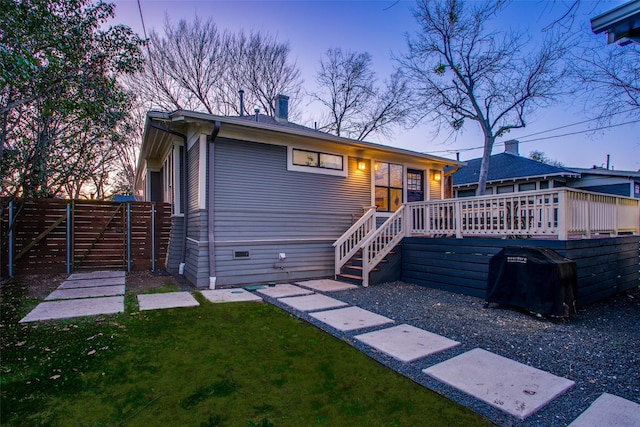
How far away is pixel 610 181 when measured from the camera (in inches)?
526

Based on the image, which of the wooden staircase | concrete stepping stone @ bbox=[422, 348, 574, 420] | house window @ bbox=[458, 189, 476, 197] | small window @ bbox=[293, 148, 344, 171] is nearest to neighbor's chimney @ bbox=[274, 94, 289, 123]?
small window @ bbox=[293, 148, 344, 171]

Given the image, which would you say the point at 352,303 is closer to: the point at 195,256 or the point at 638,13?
the point at 195,256

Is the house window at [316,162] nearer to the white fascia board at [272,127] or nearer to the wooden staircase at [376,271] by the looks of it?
the white fascia board at [272,127]

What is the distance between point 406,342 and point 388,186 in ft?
19.4

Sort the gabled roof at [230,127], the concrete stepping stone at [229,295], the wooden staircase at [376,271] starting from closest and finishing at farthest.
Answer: the concrete stepping stone at [229,295]
the gabled roof at [230,127]
the wooden staircase at [376,271]

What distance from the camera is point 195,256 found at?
622 centimetres

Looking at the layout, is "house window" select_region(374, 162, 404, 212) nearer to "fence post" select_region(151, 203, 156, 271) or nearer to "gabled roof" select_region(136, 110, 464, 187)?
"gabled roof" select_region(136, 110, 464, 187)

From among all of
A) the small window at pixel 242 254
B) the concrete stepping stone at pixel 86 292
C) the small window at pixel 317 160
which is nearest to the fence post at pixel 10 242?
the concrete stepping stone at pixel 86 292

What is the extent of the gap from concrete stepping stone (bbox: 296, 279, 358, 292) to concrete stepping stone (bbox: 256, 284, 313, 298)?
0.28 metres

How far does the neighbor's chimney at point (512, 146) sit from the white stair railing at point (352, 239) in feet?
47.7

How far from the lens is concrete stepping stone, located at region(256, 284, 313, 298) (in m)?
5.45

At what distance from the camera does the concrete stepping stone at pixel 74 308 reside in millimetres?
3852

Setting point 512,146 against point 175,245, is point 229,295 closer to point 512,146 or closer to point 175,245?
point 175,245

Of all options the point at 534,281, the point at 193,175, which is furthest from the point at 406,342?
the point at 193,175
